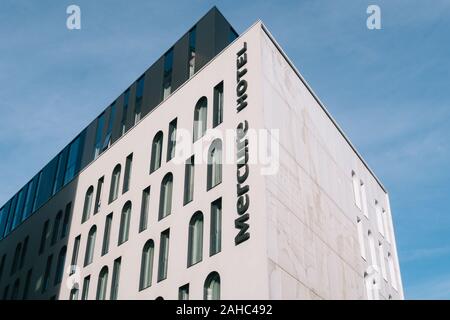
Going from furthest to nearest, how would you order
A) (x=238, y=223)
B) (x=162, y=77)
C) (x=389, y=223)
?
(x=389, y=223) < (x=162, y=77) < (x=238, y=223)

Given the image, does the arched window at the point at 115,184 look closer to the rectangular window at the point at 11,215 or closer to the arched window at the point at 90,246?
the arched window at the point at 90,246

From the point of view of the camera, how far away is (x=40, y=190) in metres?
52.4

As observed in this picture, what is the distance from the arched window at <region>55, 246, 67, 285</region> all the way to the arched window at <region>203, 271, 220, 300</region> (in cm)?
1786

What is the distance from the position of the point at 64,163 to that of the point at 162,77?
16.1 m

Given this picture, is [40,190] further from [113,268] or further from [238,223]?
[238,223]

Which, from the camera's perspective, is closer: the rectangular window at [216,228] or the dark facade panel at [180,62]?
the rectangular window at [216,228]

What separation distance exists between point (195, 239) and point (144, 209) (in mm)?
6515

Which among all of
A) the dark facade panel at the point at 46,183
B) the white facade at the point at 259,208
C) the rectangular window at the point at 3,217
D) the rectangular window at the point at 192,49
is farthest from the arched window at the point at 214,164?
the rectangular window at the point at 3,217

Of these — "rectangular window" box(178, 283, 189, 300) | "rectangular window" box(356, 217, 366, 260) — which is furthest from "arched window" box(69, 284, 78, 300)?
"rectangular window" box(356, 217, 366, 260)

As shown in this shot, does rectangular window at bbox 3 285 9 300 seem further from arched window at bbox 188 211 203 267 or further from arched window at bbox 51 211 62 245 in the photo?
arched window at bbox 188 211 203 267

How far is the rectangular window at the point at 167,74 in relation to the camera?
38531mm

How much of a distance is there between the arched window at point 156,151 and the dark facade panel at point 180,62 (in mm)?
3591

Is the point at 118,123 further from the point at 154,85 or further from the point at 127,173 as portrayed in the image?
the point at 127,173
